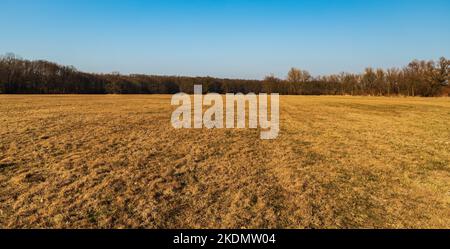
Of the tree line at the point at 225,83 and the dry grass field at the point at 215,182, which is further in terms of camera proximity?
the tree line at the point at 225,83

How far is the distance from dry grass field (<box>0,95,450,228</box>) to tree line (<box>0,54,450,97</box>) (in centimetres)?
8396

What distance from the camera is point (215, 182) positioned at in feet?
25.9

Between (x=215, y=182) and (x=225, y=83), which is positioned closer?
(x=215, y=182)

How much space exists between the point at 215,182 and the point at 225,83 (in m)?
123

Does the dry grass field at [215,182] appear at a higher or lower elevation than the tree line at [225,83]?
lower

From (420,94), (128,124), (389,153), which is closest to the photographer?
(389,153)

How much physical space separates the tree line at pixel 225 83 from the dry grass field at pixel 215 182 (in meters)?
84.0

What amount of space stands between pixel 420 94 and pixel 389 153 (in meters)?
96.2

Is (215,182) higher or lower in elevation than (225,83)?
lower

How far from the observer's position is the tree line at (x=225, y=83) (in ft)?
288

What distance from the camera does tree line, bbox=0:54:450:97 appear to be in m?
87.8

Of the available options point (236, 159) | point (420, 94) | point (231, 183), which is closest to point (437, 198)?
point (231, 183)
